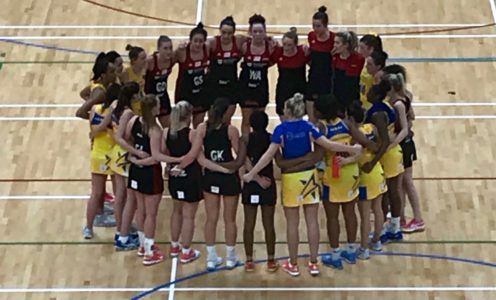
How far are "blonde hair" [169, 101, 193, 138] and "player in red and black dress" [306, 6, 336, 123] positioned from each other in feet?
7.80

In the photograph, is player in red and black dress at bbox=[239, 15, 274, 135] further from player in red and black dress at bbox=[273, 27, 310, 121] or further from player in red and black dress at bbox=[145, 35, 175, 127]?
player in red and black dress at bbox=[145, 35, 175, 127]

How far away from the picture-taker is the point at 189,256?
12820 mm

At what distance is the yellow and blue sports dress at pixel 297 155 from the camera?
38.8ft

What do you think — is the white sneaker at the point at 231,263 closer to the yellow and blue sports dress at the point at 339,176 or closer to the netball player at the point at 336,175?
the netball player at the point at 336,175

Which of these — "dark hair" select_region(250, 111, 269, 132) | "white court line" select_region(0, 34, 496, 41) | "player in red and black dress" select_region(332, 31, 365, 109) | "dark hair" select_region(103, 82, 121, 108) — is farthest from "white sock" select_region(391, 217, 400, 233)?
"white court line" select_region(0, 34, 496, 41)

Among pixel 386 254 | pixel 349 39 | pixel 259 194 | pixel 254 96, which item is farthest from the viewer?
pixel 254 96

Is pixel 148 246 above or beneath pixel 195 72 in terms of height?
beneath

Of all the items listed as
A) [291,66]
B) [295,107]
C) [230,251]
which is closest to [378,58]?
[291,66]

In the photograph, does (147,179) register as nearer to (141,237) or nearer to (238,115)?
(141,237)

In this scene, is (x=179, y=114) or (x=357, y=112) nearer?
(x=179, y=114)

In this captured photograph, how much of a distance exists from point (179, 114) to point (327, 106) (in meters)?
1.53

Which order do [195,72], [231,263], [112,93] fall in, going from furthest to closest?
→ [195,72] < [231,263] < [112,93]

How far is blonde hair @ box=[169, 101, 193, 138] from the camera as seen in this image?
11.9 metres

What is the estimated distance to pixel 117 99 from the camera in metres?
12.5
